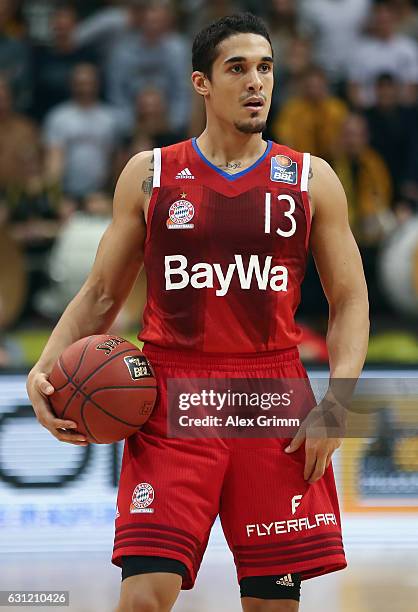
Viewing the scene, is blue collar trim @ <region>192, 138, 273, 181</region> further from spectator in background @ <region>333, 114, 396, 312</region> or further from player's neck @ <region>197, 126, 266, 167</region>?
spectator in background @ <region>333, 114, 396, 312</region>

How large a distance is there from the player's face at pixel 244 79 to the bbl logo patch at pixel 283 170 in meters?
0.14

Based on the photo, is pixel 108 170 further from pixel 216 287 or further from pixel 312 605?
pixel 216 287

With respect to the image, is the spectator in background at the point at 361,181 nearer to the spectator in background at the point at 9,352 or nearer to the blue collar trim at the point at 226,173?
the spectator in background at the point at 9,352

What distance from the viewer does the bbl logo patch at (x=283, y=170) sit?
382cm

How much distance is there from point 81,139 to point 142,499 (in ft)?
20.8

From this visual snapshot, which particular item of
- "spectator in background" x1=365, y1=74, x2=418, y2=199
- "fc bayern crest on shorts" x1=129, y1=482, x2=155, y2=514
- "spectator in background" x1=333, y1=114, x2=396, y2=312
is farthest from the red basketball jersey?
"spectator in background" x1=365, y1=74, x2=418, y2=199

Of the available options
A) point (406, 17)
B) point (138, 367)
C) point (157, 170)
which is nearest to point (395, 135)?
point (406, 17)

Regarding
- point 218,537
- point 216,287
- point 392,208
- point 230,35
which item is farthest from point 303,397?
point 392,208

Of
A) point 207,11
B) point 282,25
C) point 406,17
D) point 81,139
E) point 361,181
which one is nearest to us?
point 361,181

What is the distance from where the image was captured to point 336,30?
1055cm

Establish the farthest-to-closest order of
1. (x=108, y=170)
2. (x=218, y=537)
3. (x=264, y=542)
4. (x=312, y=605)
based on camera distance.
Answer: (x=108, y=170) → (x=218, y=537) → (x=312, y=605) → (x=264, y=542)

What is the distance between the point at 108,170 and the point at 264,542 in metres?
6.00

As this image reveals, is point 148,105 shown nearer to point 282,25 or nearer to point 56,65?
point 56,65

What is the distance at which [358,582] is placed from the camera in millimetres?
Result: 5754
